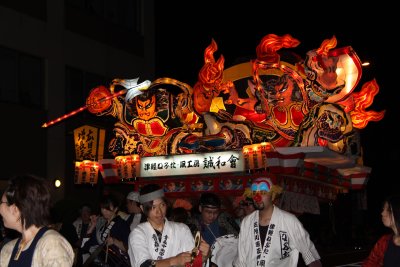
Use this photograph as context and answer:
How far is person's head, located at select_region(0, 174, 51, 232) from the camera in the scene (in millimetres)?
4461

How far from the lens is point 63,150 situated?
22594 mm

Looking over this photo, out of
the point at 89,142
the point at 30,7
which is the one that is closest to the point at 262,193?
the point at 89,142

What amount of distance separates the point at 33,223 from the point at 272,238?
3537mm

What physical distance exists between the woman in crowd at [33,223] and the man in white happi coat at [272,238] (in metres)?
3.38

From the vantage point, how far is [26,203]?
4.46m

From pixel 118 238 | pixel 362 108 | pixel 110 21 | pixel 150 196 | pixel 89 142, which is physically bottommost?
pixel 118 238

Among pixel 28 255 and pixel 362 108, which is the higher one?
pixel 362 108

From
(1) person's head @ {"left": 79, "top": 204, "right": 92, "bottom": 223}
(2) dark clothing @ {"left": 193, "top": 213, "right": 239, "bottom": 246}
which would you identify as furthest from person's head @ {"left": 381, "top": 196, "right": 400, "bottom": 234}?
(1) person's head @ {"left": 79, "top": 204, "right": 92, "bottom": 223}

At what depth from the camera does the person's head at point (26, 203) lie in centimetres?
446

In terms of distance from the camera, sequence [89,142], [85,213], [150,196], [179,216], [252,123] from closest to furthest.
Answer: [150,196] → [179,216] → [85,213] → [252,123] → [89,142]

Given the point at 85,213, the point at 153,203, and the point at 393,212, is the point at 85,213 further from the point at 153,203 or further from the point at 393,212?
the point at 393,212

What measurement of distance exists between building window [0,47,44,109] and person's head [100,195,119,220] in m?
10.8

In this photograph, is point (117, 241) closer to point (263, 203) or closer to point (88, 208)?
point (263, 203)

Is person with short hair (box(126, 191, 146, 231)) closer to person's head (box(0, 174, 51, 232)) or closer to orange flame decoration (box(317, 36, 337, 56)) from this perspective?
person's head (box(0, 174, 51, 232))
